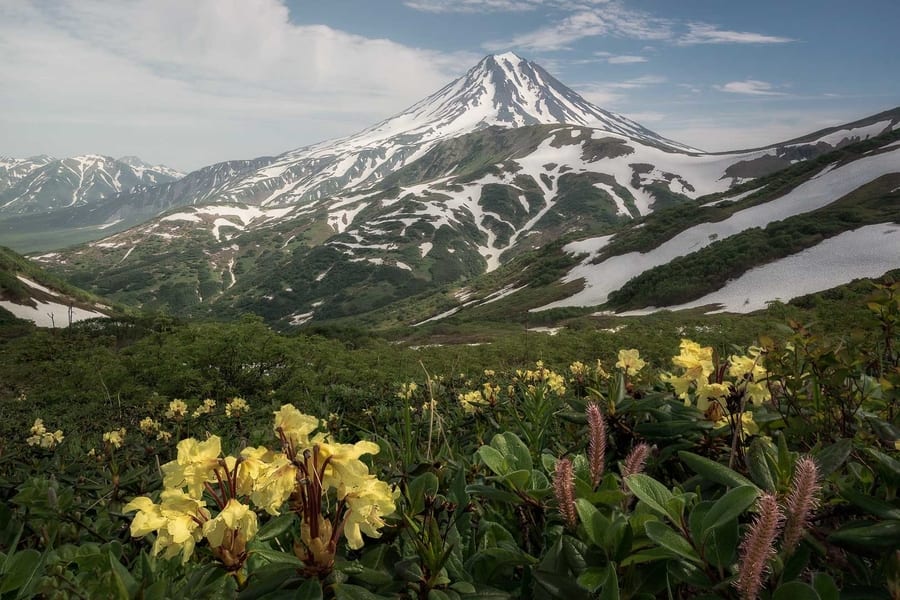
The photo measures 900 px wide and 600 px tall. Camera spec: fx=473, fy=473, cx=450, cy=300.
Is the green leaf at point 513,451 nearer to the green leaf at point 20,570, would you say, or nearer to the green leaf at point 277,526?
the green leaf at point 277,526

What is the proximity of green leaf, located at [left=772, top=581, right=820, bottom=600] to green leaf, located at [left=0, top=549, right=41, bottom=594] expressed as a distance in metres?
1.58

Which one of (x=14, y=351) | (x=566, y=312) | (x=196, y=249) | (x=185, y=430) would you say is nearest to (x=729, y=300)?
(x=566, y=312)

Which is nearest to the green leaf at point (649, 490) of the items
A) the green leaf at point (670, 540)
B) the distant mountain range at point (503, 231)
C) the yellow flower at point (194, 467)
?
the green leaf at point (670, 540)

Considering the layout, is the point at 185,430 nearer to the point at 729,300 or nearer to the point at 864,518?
the point at 864,518

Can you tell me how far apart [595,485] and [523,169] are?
558ft

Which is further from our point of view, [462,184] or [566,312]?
[462,184]

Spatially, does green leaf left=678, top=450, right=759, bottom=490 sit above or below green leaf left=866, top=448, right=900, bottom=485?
below

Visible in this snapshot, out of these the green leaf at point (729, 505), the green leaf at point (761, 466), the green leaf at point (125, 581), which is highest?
the green leaf at point (729, 505)

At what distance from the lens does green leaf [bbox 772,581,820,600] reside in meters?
0.72

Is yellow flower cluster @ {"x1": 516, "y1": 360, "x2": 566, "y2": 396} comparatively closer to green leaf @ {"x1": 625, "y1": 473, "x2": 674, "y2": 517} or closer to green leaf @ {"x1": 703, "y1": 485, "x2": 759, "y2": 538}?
green leaf @ {"x1": 625, "y1": 473, "x2": 674, "y2": 517}

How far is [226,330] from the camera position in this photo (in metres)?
15.5

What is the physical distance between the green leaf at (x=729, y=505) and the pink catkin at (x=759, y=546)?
57 millimetres

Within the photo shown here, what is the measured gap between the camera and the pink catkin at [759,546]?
2.18 feet

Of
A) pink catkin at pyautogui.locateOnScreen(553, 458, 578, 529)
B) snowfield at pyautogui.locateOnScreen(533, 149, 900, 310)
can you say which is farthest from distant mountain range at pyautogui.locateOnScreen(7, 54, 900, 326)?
pink catkin at pyautogui.locateOnScreen(553, 458, 578, 529)
